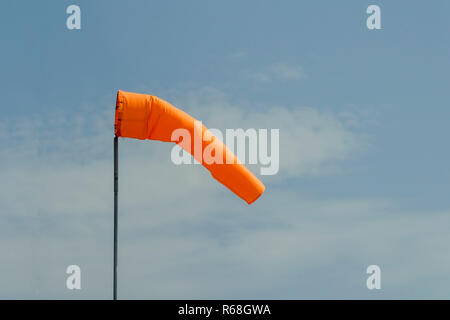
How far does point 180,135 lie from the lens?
1070cm

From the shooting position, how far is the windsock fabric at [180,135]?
10391 millimetres

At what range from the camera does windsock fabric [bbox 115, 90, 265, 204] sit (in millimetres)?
10391
